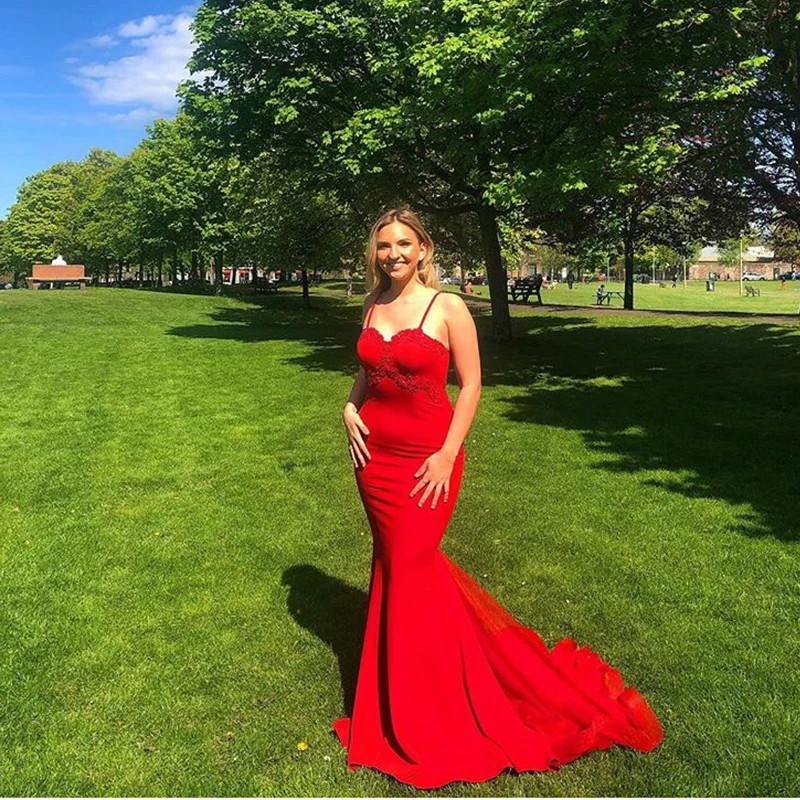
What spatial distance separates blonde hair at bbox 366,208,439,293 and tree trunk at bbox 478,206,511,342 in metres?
15.1

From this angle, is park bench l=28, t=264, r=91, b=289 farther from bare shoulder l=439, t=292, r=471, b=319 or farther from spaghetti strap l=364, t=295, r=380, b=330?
bare shoulder l=439, t=292, r=471, b=319

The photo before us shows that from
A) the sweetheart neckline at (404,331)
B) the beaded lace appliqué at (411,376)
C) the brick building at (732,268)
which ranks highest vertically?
the brick building at (732,268)

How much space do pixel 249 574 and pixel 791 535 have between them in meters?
4.58

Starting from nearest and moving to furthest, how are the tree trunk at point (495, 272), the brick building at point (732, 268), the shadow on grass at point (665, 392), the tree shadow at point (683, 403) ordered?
the tree shadow at point (683, 403), the shadow on grass at point (665, 392), the tree trunk at point (495, 272), the brick building at point (732, 268)

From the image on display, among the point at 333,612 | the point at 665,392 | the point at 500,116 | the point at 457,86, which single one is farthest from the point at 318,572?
the point at 457,86

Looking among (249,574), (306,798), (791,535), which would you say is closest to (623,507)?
(791,535)

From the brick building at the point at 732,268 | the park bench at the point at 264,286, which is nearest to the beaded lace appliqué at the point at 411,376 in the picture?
the park bench at the point at 264,286

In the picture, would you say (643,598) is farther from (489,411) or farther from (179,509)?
(489,411)

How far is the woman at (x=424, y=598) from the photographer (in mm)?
3432

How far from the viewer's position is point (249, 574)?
5867mm

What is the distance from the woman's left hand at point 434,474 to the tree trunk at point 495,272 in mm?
15537

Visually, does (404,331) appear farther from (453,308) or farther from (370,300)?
(370,300)

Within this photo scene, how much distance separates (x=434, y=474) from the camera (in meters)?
3.41

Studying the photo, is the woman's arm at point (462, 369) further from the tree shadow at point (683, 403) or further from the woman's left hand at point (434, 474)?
the tree shadow at point (683, 403)
